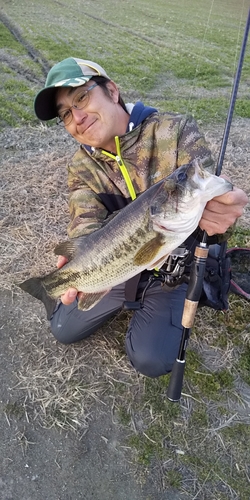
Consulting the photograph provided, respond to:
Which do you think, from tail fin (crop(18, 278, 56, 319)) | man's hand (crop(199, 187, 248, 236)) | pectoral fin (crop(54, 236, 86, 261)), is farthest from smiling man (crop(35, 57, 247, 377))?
man's hand (crop(199, 187, 248, 236))

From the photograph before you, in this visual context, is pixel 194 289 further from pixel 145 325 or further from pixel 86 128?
pixel 86 128

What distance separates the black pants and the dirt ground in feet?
0.67

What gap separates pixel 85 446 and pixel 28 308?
57.7 inches

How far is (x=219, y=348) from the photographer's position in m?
3.45

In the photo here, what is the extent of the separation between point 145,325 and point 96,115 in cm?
161

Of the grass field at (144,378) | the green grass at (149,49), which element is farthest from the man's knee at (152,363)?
the green grass at (149,49)

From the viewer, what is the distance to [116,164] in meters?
3.24

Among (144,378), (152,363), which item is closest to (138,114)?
(152,363)

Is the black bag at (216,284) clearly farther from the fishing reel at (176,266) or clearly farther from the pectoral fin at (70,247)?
the pectoral fin at (70,247)

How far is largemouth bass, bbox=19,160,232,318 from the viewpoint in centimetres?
221

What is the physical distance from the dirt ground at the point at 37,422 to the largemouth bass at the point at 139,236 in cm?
79

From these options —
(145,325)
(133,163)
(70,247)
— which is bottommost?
(145,325)

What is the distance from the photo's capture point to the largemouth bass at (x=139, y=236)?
2207 millimetres

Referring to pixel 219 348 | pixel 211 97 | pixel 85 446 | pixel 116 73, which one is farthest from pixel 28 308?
pixel 116 73
